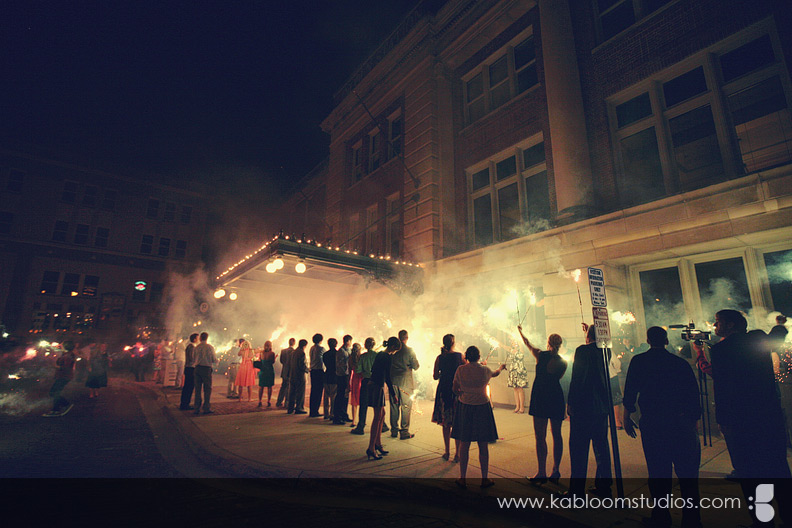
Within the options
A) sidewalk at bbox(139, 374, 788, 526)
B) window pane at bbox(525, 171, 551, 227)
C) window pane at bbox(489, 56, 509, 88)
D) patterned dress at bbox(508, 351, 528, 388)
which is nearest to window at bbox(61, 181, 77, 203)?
sidewalk at bbox(139, 374, 788, 526)

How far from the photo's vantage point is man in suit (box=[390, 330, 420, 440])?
680 cm

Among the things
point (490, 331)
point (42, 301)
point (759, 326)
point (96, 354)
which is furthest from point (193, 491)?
point (42, 301)

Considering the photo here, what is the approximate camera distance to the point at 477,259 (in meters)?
10.5

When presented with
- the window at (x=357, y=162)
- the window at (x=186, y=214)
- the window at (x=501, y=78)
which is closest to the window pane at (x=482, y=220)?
Answer: the window at (x=501, y=78)

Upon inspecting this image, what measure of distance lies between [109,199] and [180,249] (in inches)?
255

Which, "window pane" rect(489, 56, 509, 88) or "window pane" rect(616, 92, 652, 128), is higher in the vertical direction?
"window pane" rect(489, 56, 509, 88)

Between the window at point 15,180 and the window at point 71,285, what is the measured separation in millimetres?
7031

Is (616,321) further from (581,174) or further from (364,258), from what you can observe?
(364,258)

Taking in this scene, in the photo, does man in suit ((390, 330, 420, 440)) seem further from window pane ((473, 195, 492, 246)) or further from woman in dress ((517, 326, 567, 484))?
window pane ((473, 195, 492, 246))

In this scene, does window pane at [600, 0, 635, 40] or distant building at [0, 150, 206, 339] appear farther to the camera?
distant building at [0, 150, 206, 339]

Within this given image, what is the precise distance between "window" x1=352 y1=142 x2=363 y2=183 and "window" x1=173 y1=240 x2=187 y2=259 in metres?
21.5

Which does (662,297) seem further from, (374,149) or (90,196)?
(90,196)

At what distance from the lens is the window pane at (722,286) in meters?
6.90

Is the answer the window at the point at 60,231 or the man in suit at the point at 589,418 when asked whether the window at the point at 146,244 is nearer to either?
the window at the point at 60,231
